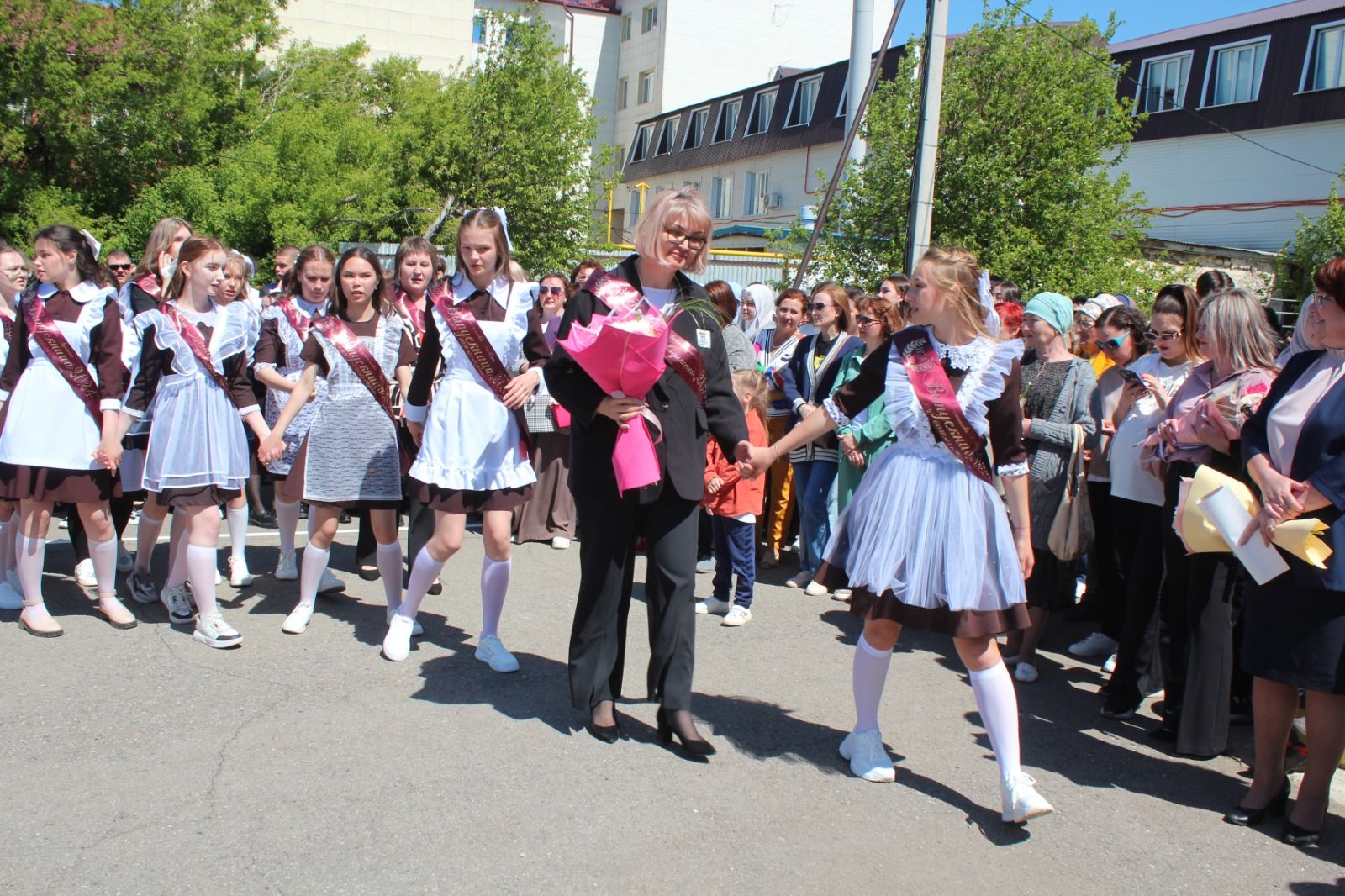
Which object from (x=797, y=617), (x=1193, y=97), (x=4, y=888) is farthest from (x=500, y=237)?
(x=1193, y=97)

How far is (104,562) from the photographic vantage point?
19.2 feet

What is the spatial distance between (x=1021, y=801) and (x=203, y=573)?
3.95 m

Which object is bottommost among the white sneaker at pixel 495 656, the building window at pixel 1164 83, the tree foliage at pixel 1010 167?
the white sneaker at pixel 495 656

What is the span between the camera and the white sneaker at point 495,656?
531cm

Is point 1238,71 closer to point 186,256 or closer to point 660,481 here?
point 186,256

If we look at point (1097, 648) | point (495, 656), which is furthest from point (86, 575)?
point (1097, 648)

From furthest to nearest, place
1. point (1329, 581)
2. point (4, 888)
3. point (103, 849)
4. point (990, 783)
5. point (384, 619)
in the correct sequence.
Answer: point (384, 619), point (990, 783), point (1329, 581), point (103, 849), point (4, 888)

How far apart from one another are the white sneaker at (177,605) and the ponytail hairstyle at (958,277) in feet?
13.8

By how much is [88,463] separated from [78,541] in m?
1.65

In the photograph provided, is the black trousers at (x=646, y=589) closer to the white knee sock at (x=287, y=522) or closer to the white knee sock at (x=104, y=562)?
the white knee sock at (x=104, y=562)

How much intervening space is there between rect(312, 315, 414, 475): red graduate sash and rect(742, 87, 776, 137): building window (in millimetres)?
35053

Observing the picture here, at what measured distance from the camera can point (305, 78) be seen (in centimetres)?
2842

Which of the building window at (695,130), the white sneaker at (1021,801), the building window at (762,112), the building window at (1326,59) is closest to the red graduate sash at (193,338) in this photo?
the white sneaker at (1021,801)

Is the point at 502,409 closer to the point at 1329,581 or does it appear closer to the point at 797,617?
the point at 797,617
